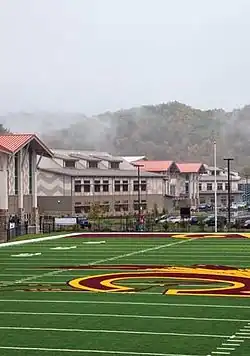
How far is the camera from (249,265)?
77.0 ft

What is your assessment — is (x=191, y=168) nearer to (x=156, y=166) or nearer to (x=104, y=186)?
(x=156, y=166)

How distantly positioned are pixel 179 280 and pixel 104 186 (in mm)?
61199

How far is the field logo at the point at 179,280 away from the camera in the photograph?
17.5 meters

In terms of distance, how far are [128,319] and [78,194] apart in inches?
2539

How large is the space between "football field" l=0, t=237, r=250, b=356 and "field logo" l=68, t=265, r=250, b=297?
2 cm

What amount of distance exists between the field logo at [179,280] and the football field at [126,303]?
0.02 meters

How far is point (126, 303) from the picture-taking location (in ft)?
51.2

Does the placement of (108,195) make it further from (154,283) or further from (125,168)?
(154,283)

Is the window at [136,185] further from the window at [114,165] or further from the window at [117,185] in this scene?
the window at [114,165]

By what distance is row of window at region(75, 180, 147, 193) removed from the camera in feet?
255

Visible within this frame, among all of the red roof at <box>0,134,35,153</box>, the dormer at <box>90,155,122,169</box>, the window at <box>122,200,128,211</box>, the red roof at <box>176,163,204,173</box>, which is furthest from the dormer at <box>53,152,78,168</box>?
the red roof at <box>0,134,35,153</box>

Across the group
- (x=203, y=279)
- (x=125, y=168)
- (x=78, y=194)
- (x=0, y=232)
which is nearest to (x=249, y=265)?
(x=203, y=279)

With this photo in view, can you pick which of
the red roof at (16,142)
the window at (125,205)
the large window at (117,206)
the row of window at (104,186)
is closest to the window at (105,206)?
the row of window at (104,186)

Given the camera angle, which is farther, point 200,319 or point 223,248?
point 223,248
